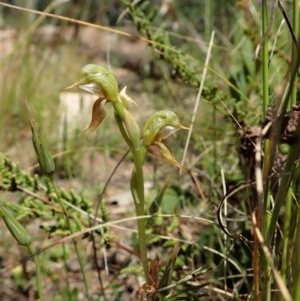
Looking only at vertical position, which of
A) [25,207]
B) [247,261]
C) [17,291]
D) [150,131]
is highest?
[150,131]

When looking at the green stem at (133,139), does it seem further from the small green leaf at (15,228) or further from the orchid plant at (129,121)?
the small green leaf at (15,228)

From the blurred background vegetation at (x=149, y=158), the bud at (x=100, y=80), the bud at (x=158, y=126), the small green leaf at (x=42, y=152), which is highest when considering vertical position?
the bud at (x=100, y=80)

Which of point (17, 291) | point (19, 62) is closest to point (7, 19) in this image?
point (19, 62)

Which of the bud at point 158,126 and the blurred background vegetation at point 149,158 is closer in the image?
the bud at point 158,126

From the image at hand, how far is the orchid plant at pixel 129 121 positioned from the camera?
798mm

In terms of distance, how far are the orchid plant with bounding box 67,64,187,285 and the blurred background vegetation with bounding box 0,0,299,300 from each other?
85mm

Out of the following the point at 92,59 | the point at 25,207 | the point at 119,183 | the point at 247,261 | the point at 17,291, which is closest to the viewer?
the point at 25,207

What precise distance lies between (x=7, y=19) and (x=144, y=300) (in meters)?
4.43

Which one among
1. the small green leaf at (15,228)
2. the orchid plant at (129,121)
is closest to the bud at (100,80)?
the orchid plant at (129,121)

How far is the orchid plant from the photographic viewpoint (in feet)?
2.62

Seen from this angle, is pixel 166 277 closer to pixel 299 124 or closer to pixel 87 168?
pixel 299 124

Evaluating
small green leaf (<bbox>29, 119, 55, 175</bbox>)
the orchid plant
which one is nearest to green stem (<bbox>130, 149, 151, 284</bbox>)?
the orchid plant

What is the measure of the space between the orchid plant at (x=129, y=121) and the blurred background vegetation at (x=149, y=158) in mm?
85

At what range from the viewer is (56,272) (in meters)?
1.57
